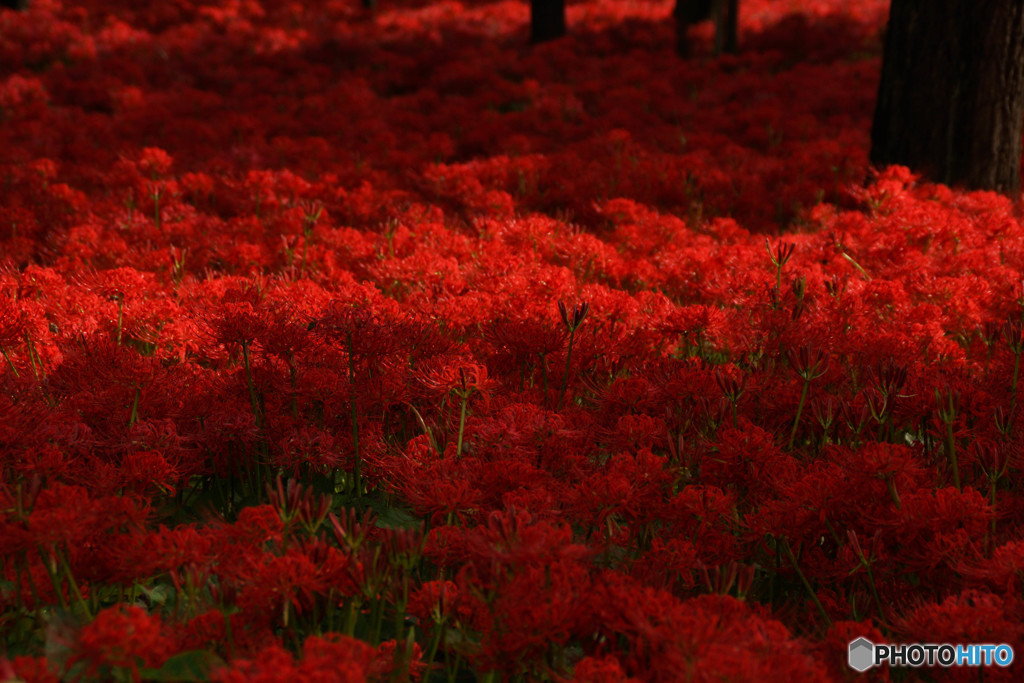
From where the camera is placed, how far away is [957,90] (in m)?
5.38

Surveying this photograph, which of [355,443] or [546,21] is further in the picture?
[546,21]

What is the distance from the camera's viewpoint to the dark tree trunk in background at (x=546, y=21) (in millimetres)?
11727

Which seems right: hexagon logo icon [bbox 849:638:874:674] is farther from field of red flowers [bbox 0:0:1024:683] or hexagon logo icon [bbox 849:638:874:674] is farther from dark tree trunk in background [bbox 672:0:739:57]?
dark tree trunk in background [bbox 672:0:739:57]

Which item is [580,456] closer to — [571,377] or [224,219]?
[571,377]

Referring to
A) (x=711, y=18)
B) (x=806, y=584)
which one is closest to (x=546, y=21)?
(x=711, y=18)

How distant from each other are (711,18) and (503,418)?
11.3 meters

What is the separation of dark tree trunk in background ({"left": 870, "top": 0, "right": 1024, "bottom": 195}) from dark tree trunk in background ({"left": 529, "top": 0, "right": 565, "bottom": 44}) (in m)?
6.72

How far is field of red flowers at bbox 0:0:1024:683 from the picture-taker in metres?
1.48

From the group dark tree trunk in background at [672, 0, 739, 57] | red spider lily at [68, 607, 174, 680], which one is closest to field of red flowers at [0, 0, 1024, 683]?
red spider lily at [68, 607, 174, 680]

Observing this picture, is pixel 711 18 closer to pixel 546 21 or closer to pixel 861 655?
pixel 546 21

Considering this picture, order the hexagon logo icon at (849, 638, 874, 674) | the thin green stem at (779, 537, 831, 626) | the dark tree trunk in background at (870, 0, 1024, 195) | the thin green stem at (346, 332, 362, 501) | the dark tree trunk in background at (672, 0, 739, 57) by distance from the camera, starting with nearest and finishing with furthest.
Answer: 1. the hexagon logo icon at (849, 638, 874, 674)
2. the thin green stem at (779, 537, 831, 626)
3. the thin green stem at (346, 332, 362, 501)
4. the dark tree trunk in background at (870, 0, 1024, 195)
5. the dark tree trunk in background at (672, 0, 739, 57)

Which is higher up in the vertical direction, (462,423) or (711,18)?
(711,18)

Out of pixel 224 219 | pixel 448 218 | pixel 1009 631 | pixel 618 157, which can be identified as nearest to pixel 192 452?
pixel 1009 631

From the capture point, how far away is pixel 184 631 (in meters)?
1.45
